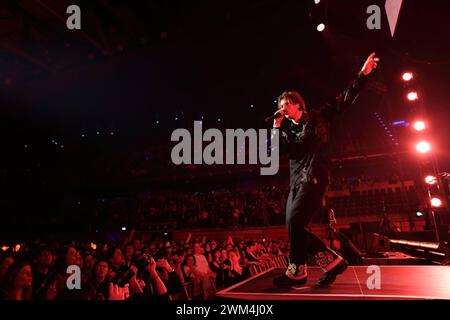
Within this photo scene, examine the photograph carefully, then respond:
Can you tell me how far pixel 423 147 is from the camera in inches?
222

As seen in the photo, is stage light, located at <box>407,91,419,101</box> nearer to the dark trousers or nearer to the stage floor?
the stage floor

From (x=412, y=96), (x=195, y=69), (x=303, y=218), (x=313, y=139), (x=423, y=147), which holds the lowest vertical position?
(x=303, y=218)

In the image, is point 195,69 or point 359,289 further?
point 195,69

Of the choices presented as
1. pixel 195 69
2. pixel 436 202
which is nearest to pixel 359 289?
Result: pixel 436 202

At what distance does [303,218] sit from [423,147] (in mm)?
4446

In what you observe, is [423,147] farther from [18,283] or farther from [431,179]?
[18,283]

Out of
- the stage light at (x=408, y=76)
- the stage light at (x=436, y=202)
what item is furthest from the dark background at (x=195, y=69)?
the stage light at (x=436, y=202)

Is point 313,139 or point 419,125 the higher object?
point 419,125

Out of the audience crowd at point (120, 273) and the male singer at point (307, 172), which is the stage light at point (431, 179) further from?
the male singer at point (307, 172)

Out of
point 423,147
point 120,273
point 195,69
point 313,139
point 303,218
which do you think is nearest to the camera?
point 303,218
